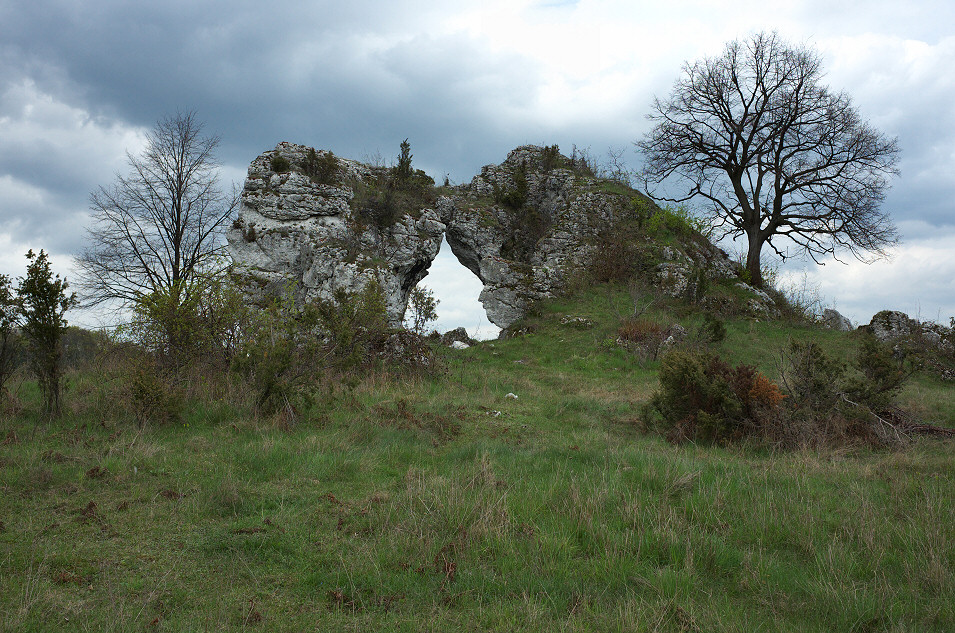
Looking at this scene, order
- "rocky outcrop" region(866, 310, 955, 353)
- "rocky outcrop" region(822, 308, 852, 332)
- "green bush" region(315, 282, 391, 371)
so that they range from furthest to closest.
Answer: "rocky outcrop" region(822, 308, 852, 332) < "rocky outcrop" region(866, 310, 955, 353) < "green bush" region(315, 282, 391, 371)

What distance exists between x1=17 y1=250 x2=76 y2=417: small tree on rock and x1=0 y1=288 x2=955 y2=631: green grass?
0.53m

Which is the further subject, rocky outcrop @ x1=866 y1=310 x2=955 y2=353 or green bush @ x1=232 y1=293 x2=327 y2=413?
rocky outcrop @ x1=866 y1=310 x2=955 y2=353

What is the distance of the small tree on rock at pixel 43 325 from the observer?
7.16 m

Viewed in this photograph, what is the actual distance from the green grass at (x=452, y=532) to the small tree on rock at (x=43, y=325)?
534 millimetres

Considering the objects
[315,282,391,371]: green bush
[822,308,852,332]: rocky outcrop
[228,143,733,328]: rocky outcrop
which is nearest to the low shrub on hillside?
[315,282,391,371]: green bush

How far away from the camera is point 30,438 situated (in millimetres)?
6121

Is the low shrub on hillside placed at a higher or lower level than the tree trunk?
lower

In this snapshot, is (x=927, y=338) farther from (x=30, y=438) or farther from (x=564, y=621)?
(x=30, y=438)

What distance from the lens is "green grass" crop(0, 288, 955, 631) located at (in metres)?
2.91

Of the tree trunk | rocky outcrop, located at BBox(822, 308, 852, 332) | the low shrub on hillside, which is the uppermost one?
the tree trunk

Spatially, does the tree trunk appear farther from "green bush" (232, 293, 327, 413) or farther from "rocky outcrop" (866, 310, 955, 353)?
"green bush" (232, 293, 327, 413)

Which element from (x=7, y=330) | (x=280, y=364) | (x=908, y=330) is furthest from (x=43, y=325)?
(x=908, y=330)

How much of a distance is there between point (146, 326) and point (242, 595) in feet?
25.3

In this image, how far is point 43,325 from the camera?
23.6ft
